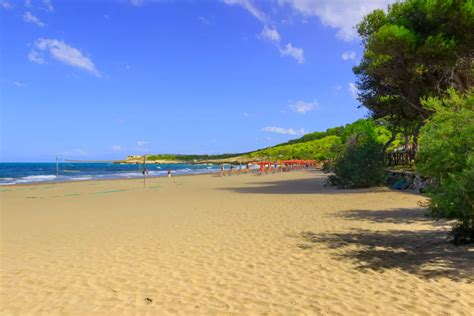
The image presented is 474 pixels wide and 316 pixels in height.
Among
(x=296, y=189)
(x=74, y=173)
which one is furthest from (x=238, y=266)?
(x=74, y=173)

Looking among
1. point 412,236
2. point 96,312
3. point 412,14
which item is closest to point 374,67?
point 412,14

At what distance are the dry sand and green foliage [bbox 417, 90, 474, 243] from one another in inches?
25.9

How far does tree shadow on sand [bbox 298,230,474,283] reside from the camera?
5939mm

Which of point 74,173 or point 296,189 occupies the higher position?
point 74,173

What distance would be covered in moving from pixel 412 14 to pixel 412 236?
1178 centimetres

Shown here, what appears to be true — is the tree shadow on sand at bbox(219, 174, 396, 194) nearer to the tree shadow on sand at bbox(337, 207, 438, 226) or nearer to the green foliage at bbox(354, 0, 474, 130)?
the green foliage at bbox(354, 0, 474, 130)

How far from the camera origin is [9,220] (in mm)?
12016

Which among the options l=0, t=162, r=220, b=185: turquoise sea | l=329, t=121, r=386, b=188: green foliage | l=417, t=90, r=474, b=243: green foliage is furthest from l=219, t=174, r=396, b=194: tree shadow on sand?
l=0, t=162, r=220, b=185: turquoise sea

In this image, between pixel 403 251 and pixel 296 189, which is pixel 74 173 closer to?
pixel 296 189

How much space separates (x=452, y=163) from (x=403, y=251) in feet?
5.76

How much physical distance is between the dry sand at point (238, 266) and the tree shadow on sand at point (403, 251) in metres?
0.02

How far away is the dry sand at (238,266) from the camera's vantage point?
4715mm

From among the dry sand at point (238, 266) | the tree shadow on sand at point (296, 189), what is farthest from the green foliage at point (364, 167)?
the dry sand at point (238, 266)

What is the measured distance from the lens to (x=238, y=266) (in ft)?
20.7
